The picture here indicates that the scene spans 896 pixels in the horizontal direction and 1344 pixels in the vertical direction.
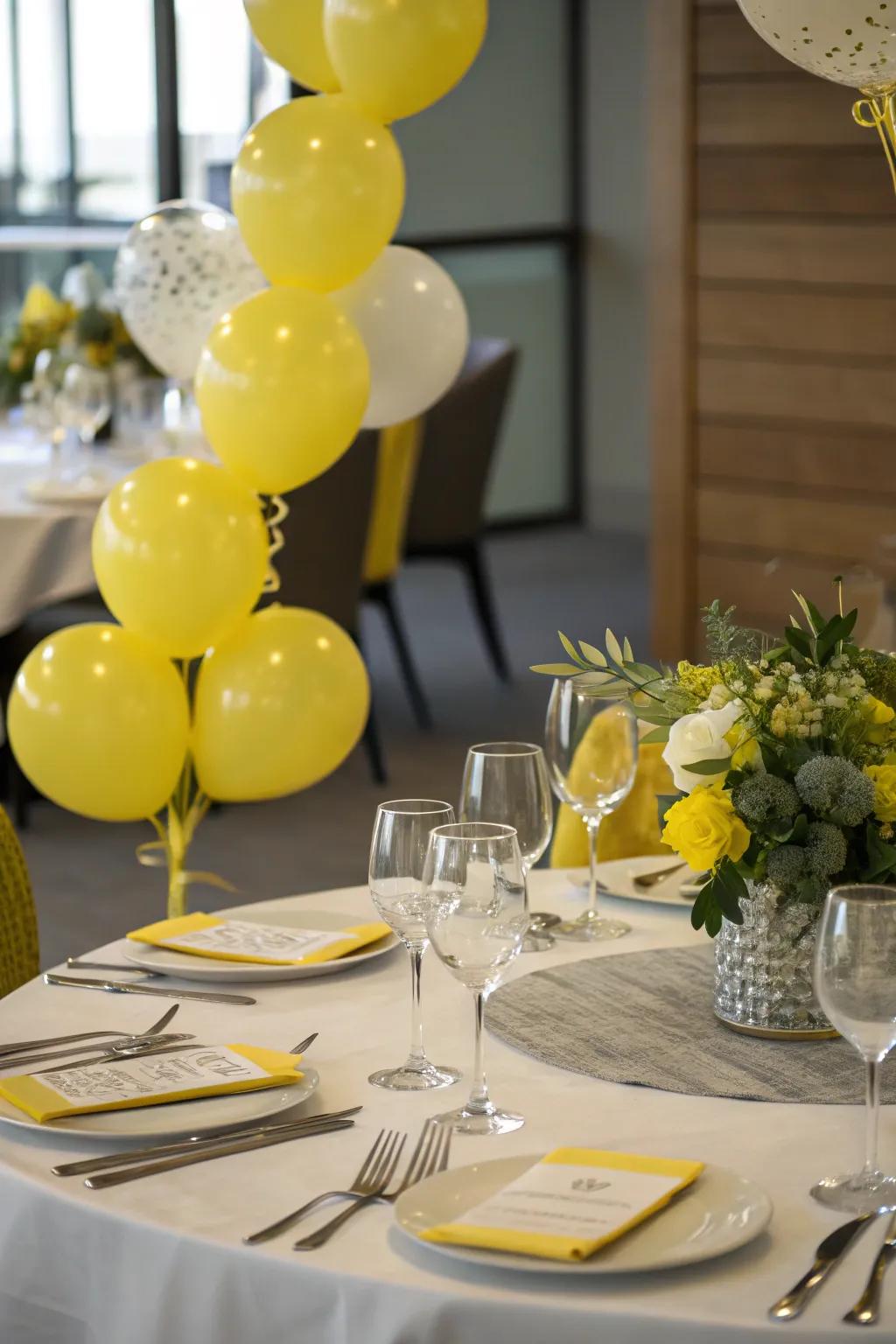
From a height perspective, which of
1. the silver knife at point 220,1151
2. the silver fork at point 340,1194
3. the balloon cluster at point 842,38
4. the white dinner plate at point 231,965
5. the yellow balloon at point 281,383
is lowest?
the white dinner plate at point 231,965

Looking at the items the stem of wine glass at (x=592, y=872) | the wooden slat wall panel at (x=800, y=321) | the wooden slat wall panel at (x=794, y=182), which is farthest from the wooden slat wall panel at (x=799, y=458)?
the stem of wine glass at (x=592, y=872)

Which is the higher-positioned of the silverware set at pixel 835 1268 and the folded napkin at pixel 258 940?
the silverware set at pixel 835 1268

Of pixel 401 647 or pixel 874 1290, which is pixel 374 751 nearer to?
pixel 401 647

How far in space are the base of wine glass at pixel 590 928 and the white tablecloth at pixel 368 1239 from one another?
9.6 inches

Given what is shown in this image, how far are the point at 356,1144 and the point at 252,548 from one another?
1.32m

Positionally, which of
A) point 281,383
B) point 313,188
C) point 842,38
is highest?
point 842,38

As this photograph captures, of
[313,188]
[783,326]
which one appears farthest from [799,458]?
[313,188]

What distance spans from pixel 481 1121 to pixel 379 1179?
0.42 feet

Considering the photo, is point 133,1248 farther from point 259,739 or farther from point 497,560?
point 497,560

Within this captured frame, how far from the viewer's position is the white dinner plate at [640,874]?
6.09ft

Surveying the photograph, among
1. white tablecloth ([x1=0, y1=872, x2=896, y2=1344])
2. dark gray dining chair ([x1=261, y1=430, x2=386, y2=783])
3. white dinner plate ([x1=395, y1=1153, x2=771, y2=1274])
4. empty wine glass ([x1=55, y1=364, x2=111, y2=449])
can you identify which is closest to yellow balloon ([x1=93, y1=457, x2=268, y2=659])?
white tablecloth ([x1=0, y1=872, x2=896, y2=1344])

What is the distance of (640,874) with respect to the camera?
1.94 meters

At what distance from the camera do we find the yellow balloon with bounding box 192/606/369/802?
2.51 meters

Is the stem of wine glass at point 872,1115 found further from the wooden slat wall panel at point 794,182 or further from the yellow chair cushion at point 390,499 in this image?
the wooden slat wall panel at point 794,182
